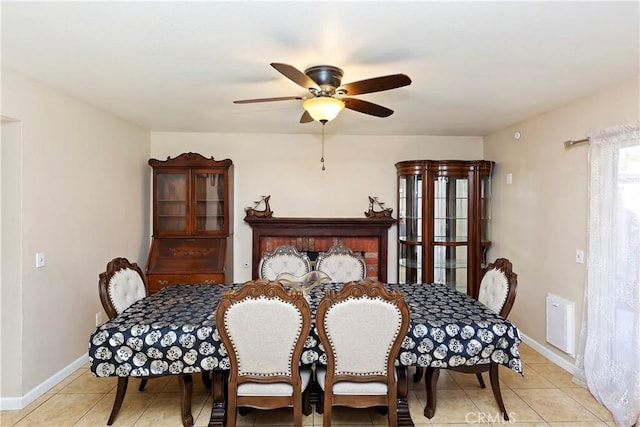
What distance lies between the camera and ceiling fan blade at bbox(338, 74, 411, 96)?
2.05 m

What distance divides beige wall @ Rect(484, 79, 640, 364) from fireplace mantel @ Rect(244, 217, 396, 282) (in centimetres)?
140

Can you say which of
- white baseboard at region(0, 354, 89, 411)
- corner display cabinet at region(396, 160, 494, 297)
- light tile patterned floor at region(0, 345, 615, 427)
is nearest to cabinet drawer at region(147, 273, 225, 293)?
white baseboard at region(0, 354, 89, 411)

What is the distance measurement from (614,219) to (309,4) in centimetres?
269

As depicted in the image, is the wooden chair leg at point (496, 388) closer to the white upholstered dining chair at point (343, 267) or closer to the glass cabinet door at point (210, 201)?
the white upholstered dining chair at point (343, 267)

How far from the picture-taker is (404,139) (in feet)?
16.3

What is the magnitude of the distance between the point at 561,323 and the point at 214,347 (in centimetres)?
307

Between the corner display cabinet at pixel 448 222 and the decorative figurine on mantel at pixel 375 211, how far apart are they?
1.01ft

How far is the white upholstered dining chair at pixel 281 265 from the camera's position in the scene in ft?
12.3

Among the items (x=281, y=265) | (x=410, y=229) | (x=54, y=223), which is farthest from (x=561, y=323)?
(x=54, y=223)

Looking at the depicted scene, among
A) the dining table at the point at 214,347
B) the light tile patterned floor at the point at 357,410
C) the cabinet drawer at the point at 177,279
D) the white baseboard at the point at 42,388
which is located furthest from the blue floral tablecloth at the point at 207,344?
the cabinet drawer at the point at 177,279

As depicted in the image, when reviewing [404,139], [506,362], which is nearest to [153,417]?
[506,362]

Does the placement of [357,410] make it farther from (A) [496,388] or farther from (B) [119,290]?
(B) [119,290]

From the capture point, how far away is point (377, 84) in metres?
2.16

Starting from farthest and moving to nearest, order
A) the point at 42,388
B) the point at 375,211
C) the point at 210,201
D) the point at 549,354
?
the point at 375,211
the point at 210,201
the point at 549,354
the point at 42,388
